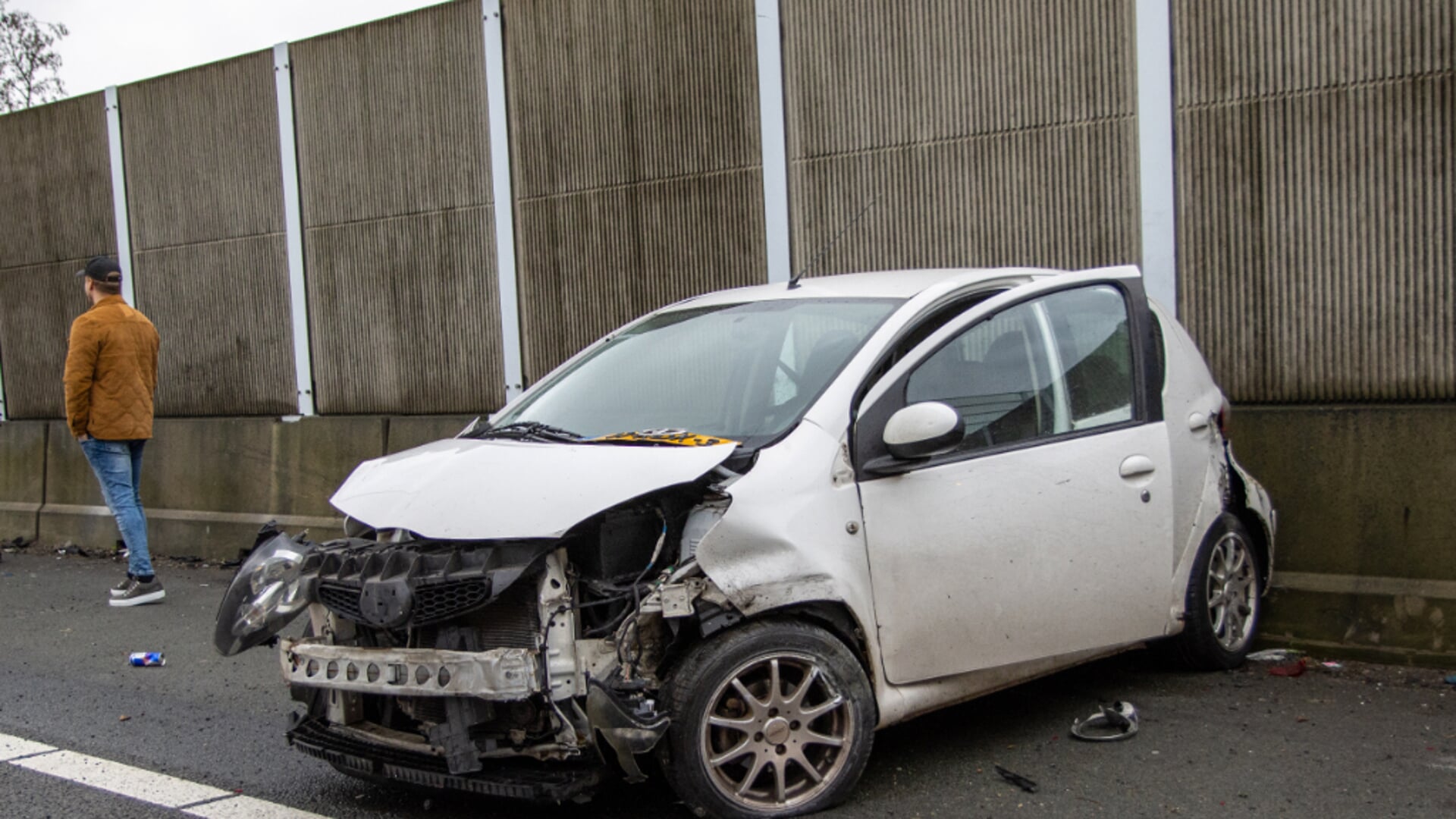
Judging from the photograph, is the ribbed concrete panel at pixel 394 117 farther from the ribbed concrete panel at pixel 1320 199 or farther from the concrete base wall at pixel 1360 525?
the concrete base wall at pixel 1360 525

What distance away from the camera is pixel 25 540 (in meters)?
A: 11.5

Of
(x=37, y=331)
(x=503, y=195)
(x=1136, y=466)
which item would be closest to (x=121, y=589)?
(x=503, y=195)

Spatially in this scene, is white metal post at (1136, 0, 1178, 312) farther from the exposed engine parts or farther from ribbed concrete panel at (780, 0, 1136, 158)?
the exposed engine parts

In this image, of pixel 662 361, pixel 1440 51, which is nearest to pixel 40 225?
pixel 662 361

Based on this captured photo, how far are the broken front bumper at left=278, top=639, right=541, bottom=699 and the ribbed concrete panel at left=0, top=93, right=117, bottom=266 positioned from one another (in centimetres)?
864

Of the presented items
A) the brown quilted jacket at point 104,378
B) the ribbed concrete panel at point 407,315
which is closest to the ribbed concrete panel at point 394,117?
the ribbed concrete panel at point 407,315

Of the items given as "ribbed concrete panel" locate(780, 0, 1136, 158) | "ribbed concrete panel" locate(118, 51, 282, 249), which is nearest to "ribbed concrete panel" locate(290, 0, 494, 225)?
"ribbed concrete panel" locate(118, 51, 282, 249)

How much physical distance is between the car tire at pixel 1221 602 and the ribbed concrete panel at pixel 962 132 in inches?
73.2

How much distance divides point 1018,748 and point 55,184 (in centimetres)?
1044

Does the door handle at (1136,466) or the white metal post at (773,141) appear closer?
the door handle at (1136,466)

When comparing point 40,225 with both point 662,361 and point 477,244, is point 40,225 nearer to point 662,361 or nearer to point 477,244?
point 477,244

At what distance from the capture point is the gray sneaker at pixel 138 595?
335 inches

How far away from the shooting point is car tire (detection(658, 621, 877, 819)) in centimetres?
409

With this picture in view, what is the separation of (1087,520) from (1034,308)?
2.80ft
